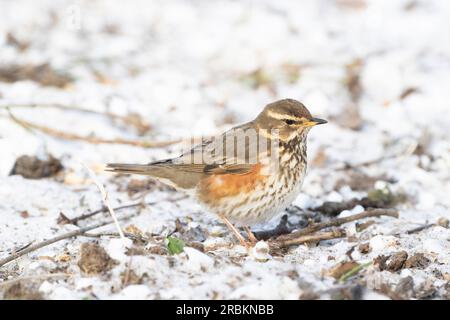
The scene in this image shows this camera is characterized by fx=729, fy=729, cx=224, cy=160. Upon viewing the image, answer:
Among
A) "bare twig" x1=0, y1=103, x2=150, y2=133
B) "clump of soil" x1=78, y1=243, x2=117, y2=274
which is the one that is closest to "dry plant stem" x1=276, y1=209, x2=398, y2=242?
"clump of soil" x1=78, y1=243, x2=117, y2=274

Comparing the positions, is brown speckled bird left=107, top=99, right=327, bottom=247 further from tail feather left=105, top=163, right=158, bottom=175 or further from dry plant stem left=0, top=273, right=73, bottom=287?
dry plant stem left=0, top=273, right=73, bottom=287

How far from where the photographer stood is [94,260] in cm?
486

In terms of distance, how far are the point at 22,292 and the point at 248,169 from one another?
2.24 m

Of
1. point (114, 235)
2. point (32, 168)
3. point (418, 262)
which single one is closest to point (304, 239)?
point (418, 262)

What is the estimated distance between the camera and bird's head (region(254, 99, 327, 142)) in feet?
Result: 21.0

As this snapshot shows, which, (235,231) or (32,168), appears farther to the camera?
(32,168)

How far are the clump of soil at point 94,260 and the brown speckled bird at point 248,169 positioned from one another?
144 centimetres

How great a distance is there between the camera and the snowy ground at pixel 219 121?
16.0 feet

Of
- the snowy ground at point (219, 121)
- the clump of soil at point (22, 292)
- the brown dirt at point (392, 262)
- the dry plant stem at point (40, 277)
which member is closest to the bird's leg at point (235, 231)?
the snowy ground at point (219, 121)

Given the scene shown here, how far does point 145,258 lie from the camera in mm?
4934

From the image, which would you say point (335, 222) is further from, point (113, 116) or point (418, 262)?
point (113, 116)

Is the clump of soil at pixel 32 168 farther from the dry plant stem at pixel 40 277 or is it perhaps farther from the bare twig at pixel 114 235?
the dry plant stem at pixel 40 277
